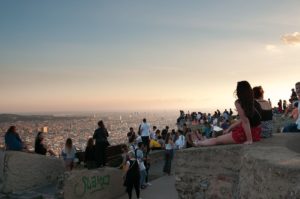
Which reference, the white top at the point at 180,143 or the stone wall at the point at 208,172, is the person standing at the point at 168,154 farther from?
the stone wall at the point at 208,172

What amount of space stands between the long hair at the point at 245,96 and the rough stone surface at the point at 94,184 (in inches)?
253

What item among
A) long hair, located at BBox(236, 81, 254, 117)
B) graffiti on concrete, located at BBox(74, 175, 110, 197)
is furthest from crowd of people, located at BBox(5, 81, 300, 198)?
graffiti on concrete, located at BBox(74, 175, 110, 197)

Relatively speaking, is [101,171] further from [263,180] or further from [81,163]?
[263,180]

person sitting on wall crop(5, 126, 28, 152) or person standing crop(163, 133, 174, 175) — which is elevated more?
person sitting on wall crop(5, 126, 28, 152)

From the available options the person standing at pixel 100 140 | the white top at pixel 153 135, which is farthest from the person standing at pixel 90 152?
the white top at pixel 153 135

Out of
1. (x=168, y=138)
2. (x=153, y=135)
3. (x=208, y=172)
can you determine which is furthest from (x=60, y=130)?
(x=208, y=172)

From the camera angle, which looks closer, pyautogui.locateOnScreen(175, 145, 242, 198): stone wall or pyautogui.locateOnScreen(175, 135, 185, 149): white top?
pyautogui.locateOnScreen(175, 145, 242, 198): stone wall

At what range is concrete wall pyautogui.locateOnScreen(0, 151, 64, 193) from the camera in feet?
38.8

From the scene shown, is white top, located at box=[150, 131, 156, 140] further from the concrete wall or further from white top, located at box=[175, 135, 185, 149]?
the concrete wall

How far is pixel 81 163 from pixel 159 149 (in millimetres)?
6041

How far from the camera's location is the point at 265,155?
16.0 ft

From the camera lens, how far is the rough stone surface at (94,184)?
10875 mm

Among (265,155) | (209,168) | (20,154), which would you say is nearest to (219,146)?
(209,168)

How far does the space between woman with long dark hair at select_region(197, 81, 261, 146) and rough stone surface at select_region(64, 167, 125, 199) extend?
5830mm
